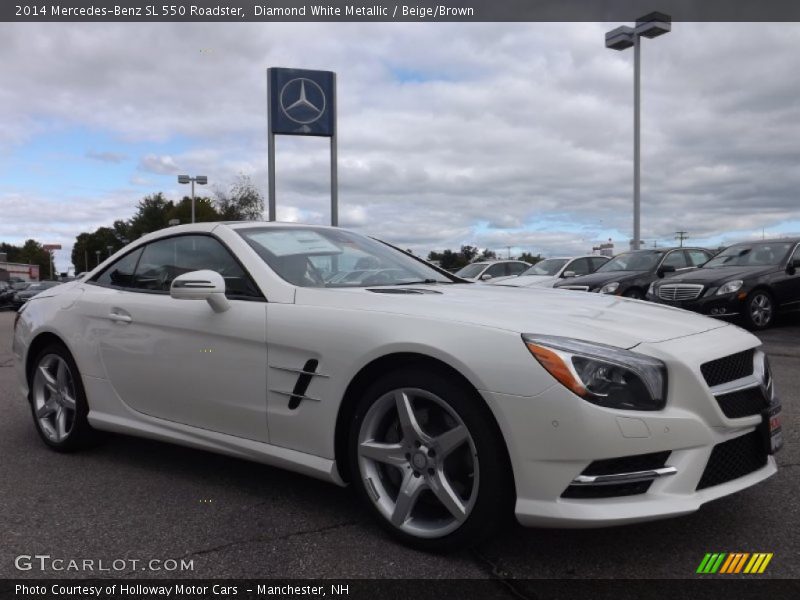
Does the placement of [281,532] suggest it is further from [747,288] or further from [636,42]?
[636,42]

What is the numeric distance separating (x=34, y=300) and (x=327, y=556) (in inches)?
123

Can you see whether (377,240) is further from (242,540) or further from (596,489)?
(596,489)

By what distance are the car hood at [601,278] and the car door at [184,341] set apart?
10.2 meters

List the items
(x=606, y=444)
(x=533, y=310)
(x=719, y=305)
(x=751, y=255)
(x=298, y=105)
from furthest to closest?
(x=298, y=105) → (x=751, y=255) → (x=719, y=305) → (x=533, y=310) → (x=606, y=444)

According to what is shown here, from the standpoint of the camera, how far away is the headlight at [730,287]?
34.8 feet

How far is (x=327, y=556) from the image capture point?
278 cm

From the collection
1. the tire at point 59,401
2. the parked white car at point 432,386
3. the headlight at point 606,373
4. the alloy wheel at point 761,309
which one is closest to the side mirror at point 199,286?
the parked white car at point 432,386

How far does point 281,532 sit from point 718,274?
32.1 ft

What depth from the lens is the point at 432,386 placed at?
2.69 meters

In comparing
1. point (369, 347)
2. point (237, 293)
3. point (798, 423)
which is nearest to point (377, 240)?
point (237, 293)

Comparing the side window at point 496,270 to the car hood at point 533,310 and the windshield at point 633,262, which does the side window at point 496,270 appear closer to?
the windshield at point 633,262

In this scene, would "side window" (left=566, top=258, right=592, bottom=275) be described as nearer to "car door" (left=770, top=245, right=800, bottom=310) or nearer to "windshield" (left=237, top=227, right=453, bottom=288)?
"car door" (left=770, top=245, right=800, bottom=310)

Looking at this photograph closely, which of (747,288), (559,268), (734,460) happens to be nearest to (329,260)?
(734,460)

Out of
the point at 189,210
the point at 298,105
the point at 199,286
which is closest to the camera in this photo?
the point at 199,286
